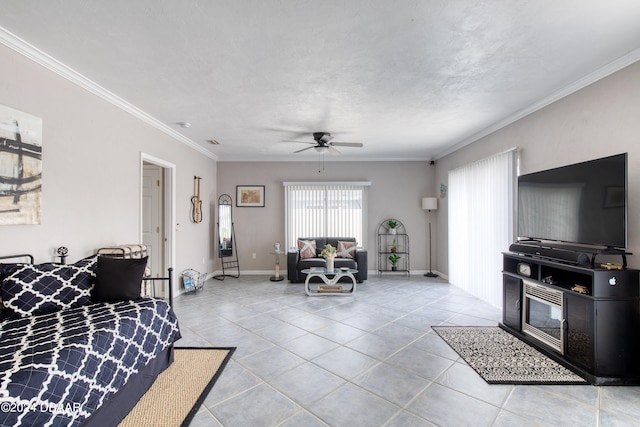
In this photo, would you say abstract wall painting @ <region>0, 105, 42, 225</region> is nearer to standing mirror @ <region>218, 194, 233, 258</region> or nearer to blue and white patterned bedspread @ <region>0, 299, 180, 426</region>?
blue and white patterned bedspread @ <region>0, 299, 180, 426</region>

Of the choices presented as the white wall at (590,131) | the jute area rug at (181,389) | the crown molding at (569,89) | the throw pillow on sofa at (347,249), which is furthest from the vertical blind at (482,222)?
the jute area rug at (181,389)

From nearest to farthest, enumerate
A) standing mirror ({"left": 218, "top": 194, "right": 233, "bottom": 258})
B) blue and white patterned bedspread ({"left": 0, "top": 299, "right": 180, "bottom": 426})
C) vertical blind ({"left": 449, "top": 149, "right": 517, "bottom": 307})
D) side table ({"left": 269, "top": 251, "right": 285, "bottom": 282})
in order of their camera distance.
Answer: blue and white patterned bedspread ({"left": 0, "top": 299, "right": 180, "bottom": 426}) < vertical blind ({"left": 449, "top": 149, "right": 517, "bottom": 307}) < side table ({"left": 269, "top": 251, "right": 285, "bottom": 282}) < standing mirror ({"left": 218, "top": 194, "right": 233, "bottom": 258})

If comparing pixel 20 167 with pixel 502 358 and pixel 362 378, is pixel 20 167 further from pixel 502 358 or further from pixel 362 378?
pixel 502 358

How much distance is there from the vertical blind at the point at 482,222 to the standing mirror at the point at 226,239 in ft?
14.8

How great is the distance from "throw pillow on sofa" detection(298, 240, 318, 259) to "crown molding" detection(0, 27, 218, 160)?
3.18 m

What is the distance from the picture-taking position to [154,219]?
4.72 metres

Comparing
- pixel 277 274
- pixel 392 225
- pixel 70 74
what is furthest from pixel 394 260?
pixel 70 74

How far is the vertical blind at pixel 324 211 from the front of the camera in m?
6.57

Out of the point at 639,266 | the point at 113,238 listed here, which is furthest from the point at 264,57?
the point at 639,266

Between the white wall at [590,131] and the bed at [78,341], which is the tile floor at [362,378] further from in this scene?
the white wall at [590,131]

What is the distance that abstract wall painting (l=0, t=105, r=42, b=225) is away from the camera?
213cm

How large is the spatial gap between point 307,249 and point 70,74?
14.5ft

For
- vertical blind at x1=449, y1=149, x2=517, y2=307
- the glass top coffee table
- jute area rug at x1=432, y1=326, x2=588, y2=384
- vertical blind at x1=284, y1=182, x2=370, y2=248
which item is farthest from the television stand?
vertical blind at x1=284, y1=182, x2=370, y2=248

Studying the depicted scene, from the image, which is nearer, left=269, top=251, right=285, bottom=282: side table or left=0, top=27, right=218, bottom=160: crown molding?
left=0, top=27, right=218, bottom=160: crown molding
